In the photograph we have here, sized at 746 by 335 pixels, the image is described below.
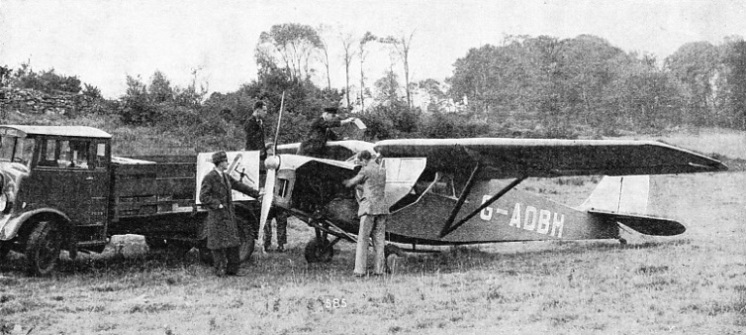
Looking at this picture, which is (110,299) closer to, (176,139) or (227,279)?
(227,279)

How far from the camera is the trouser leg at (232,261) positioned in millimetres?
8500

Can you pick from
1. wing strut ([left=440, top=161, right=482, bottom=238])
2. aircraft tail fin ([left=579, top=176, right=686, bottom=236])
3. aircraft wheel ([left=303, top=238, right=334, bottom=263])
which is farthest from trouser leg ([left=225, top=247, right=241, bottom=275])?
aircraft tail fin ([left=579, top=176, right=686, bottom=236])

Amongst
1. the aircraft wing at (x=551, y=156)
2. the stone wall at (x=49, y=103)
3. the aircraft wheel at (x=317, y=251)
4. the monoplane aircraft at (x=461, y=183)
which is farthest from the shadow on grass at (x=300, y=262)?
the stone wall at (x=49, y=103)

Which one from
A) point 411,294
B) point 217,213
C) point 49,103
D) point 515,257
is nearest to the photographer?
point 411,294

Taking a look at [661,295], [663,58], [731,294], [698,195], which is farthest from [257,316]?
[663,58]

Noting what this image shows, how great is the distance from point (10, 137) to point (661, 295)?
27.1 ft

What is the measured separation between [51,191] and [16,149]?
0.79 m

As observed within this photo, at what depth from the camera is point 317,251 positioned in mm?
9656

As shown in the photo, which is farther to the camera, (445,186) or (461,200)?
(445,186)

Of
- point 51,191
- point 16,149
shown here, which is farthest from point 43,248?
point 16,149

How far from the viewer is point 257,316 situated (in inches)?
235

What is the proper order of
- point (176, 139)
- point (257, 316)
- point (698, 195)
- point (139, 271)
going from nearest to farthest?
point (257, 316) → point (139, 271) → point (698, 195) → point (176, 139)

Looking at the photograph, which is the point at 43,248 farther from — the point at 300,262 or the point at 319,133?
Result: the point at 319,133

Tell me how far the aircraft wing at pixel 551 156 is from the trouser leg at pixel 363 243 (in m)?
0.97
